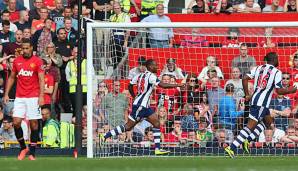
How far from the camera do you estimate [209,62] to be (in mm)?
19516

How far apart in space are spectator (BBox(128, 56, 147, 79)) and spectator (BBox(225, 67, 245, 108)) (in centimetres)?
169

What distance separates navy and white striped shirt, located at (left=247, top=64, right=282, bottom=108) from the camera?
669 inches

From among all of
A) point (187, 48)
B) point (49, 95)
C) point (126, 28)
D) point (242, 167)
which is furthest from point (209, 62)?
point (242, 167)

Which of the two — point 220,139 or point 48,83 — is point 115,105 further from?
point 220,139

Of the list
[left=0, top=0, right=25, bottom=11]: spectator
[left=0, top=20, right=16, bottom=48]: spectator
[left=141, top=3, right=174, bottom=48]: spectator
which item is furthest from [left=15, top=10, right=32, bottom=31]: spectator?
[left=141, top=3, right=174, bottom=48]: spectator

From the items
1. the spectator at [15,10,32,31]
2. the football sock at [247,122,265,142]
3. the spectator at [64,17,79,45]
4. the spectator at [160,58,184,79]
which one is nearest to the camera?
the football sock at [247,122,265,142]

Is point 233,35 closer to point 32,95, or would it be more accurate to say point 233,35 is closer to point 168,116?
point 168,116

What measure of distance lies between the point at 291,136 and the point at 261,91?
6.81 feet

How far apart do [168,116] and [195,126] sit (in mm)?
585

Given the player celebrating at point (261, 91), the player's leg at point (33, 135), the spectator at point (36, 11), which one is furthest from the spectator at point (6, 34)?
the player celebrating at point (261, 91)

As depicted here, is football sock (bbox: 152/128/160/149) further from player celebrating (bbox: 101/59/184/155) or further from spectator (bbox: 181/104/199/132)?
spectator (bbox: 181/104/199/132)

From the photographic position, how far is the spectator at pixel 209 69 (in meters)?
19.3

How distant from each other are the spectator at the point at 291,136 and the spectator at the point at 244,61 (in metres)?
1.43

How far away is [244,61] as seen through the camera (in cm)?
1942
